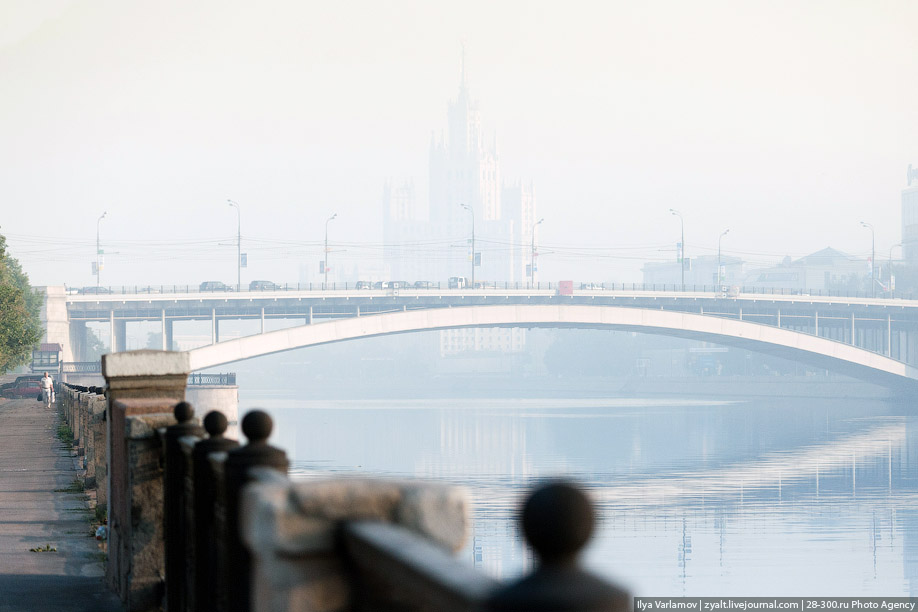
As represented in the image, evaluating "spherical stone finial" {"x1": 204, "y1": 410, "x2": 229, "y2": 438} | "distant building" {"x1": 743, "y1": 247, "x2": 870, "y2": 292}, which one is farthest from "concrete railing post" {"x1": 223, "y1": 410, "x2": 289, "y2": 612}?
"distant building" {"x1": 743, "y1": 247, "x2": 870, "y2": 292}

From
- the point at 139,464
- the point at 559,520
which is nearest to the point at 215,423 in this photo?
the point at 139,464

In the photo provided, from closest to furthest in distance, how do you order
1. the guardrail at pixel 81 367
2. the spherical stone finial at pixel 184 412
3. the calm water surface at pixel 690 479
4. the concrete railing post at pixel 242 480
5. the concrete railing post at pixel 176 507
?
the concrete railing post at pixel 242 480 → the concrete railing post at pixel 176 507 → the spherical stone finial at pixel 184 412 → the calm water surface at pixel 690 479 → the guardrail at pixel 81 367

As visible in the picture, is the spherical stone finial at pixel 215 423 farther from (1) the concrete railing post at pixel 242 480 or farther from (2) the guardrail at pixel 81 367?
(2) the guardrail at pixel 81 367

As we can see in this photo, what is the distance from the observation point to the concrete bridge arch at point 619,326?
87.5 m

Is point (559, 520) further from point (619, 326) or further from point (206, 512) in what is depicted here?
point (619, 326)

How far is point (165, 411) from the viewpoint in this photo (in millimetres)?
8727

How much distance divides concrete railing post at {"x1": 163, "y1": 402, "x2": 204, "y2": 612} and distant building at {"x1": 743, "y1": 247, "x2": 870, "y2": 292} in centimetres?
17520

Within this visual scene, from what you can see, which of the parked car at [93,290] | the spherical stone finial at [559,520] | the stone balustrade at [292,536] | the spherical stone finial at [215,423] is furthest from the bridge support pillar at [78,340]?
the spherical stone finial at [559,520]

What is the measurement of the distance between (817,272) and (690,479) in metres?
156

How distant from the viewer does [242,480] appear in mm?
5133

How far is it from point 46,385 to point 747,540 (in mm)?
35519

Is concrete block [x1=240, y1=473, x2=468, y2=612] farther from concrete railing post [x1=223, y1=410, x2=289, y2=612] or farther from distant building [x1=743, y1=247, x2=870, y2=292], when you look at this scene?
distant building [x1=743, y1=247, x2=870, y2=292]

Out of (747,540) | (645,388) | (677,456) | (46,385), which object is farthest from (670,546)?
(645,388)

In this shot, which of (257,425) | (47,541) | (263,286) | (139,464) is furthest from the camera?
(263,286)
